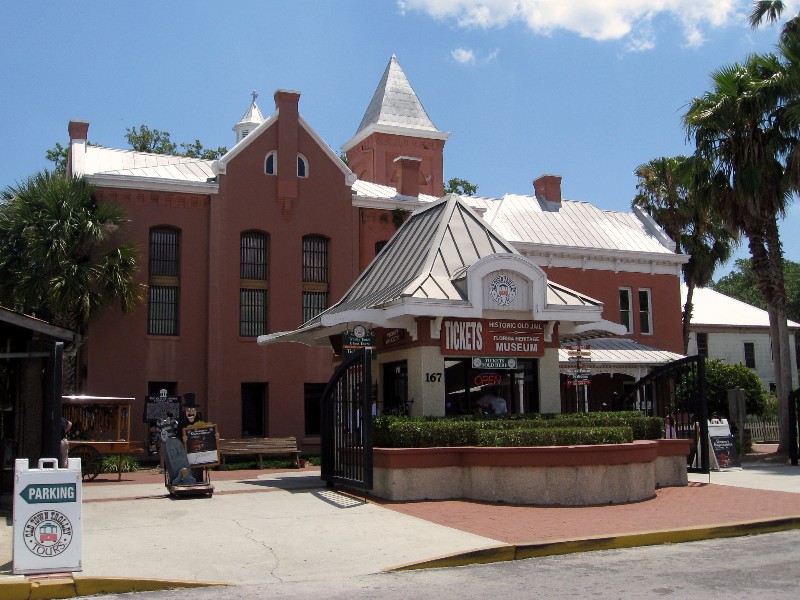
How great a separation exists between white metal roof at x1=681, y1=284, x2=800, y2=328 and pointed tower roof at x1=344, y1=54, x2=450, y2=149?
51.0ft

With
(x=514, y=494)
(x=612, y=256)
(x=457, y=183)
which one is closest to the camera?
(x=514, y=494)

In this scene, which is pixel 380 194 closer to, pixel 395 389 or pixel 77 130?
pixel 77 130

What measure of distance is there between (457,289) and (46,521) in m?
8.97

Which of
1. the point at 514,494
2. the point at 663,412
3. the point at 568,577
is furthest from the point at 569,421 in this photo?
the point at 568,577

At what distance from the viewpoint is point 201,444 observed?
1519 centimetres

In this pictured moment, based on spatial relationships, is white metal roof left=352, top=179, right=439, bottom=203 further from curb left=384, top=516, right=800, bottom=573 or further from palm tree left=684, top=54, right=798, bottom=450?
curb left=384, top=516, right=800, bottom=573

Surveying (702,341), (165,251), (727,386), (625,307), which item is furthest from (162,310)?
(702,341)

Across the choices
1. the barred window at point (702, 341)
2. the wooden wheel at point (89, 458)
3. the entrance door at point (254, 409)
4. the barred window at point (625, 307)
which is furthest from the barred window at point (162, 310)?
the barred window at point (702, 341)

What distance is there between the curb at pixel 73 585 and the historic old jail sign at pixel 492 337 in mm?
7922

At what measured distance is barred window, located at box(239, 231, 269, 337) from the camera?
28125 millimetres

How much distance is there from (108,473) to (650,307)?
21.9 m

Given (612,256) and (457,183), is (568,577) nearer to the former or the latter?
(612,256)

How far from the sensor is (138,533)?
11195 mm

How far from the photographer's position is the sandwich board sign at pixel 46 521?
8508 millimetres
